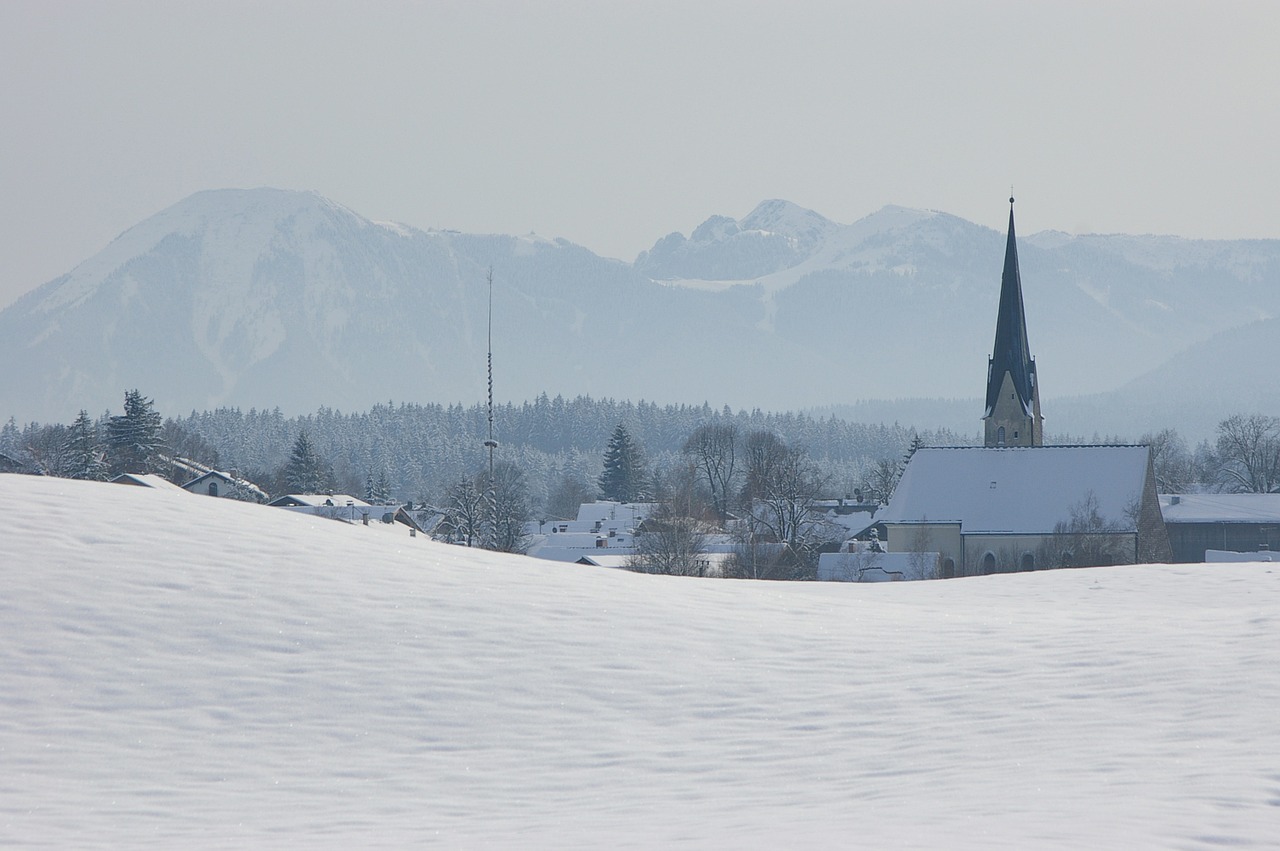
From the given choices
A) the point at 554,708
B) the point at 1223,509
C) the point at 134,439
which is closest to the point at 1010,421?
the point at 1223,509

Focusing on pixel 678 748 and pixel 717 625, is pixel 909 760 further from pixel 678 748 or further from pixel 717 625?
pixel 717 625

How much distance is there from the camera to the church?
81312 mm

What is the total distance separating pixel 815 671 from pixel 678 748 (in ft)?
9.02

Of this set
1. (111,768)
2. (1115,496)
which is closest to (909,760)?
(111,768)

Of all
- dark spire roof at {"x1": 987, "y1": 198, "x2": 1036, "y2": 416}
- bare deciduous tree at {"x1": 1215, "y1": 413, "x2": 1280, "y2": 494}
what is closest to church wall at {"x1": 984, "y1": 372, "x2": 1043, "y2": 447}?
dark spire roof at {"x1": 987, "y1": 198, "x2": 1036, "y2": 416}

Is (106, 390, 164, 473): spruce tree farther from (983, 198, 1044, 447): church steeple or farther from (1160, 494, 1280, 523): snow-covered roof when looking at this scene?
(1160, 494, 1280, 523): snow-covered roof

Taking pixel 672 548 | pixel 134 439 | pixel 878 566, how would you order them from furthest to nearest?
pixel 134 439, pixel 878 566, pixel 672 548

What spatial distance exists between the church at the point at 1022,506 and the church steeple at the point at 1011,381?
6.63ft

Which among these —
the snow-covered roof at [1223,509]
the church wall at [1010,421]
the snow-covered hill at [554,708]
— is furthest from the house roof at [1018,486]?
the snow-covered hill at [554,708]

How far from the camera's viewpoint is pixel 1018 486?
85625 mm

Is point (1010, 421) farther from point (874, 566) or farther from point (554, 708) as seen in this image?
point (554, 708)

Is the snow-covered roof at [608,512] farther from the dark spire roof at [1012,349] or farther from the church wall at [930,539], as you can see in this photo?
the church wall at [930,539]

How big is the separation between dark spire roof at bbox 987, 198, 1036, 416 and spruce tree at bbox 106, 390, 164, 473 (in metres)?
53.7

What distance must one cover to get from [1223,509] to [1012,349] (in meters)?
22.2
